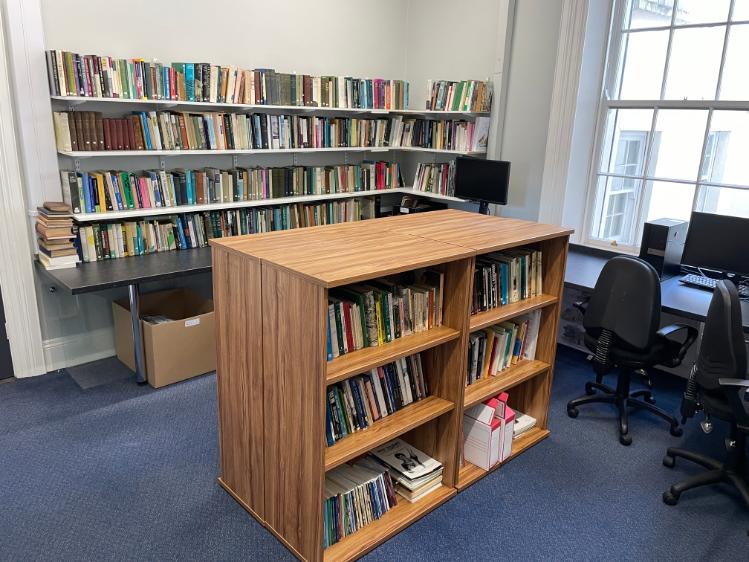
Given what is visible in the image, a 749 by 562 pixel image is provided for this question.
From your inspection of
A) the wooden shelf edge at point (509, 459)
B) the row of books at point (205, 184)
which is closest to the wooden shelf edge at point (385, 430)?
the wooden shelf edge at point (509, 459)

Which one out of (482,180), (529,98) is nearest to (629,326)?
(482,180)

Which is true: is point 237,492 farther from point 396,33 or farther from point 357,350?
point 396,33

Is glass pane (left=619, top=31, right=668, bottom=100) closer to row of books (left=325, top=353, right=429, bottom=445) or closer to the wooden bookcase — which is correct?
the wooden bookcase

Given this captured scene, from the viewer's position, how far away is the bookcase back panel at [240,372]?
82.7 inches

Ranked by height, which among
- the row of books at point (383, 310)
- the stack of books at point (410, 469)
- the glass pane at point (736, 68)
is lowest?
the stack of books at point (410, 469)

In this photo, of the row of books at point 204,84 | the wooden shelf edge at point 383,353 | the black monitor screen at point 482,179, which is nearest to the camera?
the wooden shelf edge at point 383,353

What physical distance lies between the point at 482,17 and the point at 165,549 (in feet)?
14.0

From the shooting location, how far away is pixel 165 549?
85.0 inches

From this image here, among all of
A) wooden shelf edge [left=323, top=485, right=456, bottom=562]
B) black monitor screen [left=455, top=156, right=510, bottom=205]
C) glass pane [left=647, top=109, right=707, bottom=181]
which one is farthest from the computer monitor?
wooden shelf edge [left=323, top=485, right=456, bottom=562]

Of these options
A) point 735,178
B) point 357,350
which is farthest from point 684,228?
point 357,350

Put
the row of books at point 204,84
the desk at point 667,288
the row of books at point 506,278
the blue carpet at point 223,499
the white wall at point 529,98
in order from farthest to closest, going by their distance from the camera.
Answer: the white wall at point 529,98 < the row of books at point 204,84 < the desk at point 667,288 < the row of books at point 506,278 < the blue carpet at point 223,499

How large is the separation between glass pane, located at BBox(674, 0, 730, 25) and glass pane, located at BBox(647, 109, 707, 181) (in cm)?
56

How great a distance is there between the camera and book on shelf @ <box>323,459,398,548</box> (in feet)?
7.02

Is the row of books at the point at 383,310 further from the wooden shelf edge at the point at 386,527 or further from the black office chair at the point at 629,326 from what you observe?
the black office chair at the point at 629,326
